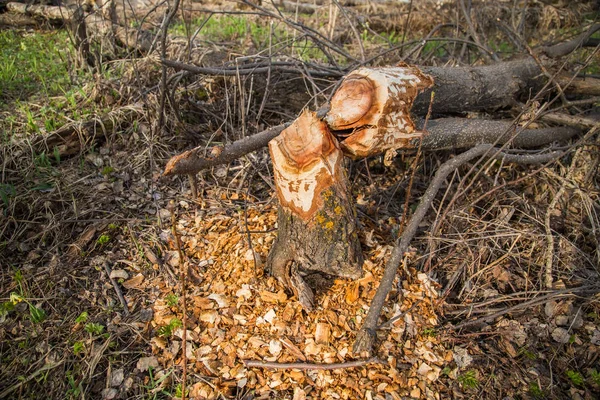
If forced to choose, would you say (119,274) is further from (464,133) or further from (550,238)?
(550,238)

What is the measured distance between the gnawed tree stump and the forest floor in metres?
0.24

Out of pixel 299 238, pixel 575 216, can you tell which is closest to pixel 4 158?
pixel 299 238

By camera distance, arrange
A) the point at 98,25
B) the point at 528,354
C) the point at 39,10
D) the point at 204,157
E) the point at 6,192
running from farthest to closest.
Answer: the point at 39,10, the point at 98,25, the point at 6,192, the point at 528,354, the point at 204,157

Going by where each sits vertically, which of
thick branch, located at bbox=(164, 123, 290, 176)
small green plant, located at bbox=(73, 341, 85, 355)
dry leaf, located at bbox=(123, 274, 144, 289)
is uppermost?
thick branch, located at bbox=(164, 123, 290, 176)

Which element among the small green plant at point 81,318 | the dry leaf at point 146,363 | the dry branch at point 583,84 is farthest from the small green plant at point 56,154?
the dry branch at point 583,84

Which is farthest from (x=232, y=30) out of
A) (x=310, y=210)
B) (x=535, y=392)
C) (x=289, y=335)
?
(x=535, y=392)

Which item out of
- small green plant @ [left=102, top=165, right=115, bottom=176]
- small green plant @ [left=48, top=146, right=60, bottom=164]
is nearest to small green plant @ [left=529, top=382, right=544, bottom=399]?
small green plant @ [left=102, top=165, right=115, bottom=176]

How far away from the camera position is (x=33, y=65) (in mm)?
3752

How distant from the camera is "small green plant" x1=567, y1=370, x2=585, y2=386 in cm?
195

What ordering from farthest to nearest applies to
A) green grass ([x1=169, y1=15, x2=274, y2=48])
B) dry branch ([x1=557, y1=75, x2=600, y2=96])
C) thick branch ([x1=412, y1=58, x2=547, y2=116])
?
green grass ([x1=169, y1=15, x2=274, y2=48]) → dry branch ([x1=557, y1=75, x2=600, y2=96]) → thick branch ([x1=412, y1=58, x2=547, y2=116])

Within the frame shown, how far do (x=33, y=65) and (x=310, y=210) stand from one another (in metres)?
3.53

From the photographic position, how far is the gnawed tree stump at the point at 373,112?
1885 mm

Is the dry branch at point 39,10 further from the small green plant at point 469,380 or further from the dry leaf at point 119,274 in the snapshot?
the small green plant at point 469,380

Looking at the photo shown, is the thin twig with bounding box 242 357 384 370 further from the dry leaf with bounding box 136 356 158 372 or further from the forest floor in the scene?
the dry leaf with bounding box 136 356 158 372
